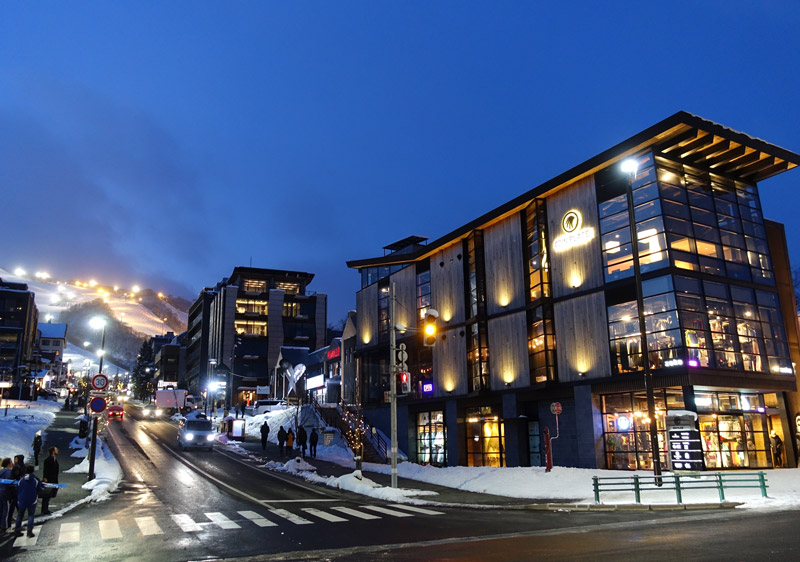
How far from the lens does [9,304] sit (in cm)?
10650

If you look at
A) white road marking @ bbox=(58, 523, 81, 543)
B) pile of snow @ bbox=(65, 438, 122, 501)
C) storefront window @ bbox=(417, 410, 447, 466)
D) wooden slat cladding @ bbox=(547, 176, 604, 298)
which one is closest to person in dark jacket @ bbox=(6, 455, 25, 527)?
white road marking @ bbox=(58, 523, 81, 543)

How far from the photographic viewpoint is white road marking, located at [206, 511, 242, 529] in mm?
13687

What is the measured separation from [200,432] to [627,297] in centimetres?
2712

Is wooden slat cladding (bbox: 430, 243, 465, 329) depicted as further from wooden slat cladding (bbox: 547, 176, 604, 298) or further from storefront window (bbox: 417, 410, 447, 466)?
wooden slat cladding (bbox: 547, 176, 604, 298)

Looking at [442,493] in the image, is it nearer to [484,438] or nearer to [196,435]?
[484,438]

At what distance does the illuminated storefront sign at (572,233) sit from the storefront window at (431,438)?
14788mm

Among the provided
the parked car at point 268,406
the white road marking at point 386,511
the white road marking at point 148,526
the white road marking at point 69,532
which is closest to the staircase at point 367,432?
the parked car at point 268,406

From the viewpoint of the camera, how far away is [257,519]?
49.0 feet

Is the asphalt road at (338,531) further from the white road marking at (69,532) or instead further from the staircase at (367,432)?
the staircase at (367,432)

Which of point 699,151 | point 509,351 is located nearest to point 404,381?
point 509,351

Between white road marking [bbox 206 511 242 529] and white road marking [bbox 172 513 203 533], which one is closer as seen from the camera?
white road marking [bbox 172 513 203 533]

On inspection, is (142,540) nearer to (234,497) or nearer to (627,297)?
(234,497)

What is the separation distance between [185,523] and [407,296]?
1182 inches

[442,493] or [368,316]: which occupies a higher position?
[368,316]
